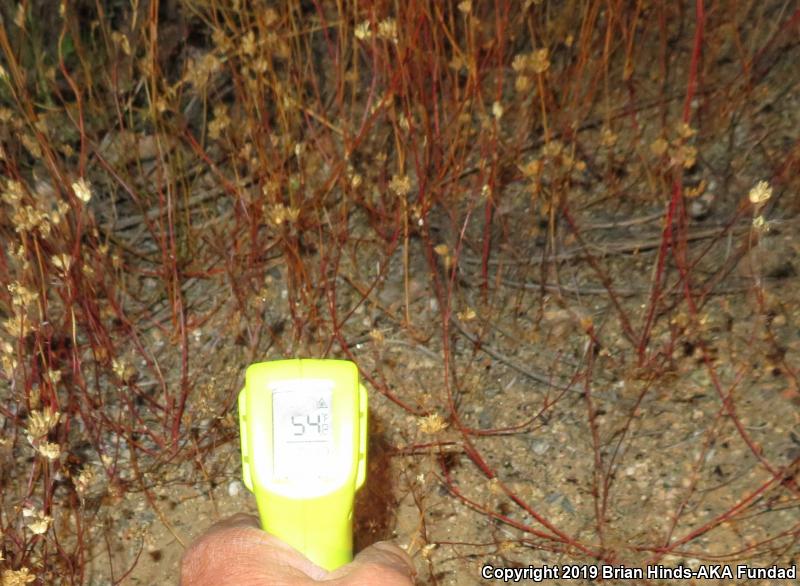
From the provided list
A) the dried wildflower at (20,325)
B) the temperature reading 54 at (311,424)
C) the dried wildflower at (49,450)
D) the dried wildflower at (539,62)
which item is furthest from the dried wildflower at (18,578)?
the dried wildflower at (539,62)

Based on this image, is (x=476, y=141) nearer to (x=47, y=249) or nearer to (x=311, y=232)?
(x=311, y=232)

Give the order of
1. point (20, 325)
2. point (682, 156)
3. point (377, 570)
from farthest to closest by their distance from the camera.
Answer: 1. point (682, 156)
2. point (20, 325)
3. point (377, 570)

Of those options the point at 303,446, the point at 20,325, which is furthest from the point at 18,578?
the point at 303,446

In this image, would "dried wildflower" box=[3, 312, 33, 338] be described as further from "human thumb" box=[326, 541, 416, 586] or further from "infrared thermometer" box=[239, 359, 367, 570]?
"human thumb" box=[326, 541, 416, 586]

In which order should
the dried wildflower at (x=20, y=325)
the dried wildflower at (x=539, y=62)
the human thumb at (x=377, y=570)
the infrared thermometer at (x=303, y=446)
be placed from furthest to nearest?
the dried wildflower at (x=539, y=62)
the dried wildflower at (x=20, y=325)
the infrared thermometer at (x=303, y=446)
the human thumb at (x=377, y=570)

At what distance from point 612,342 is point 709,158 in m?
0.58

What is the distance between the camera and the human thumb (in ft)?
3.53

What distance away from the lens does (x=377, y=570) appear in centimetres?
110

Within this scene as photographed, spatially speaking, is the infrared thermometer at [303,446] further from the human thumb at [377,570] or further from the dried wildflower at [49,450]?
the dried wildflower at [49,450]

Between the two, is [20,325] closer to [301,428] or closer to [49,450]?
[49,450]

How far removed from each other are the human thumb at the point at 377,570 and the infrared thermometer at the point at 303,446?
0.08 metres

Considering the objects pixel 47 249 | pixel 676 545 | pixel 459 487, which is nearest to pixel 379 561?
pixel 459 487

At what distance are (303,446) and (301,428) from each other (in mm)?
29

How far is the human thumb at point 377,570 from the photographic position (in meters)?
1.08
